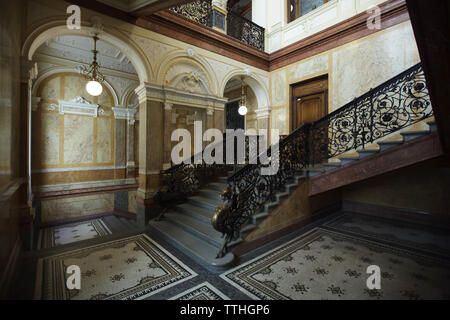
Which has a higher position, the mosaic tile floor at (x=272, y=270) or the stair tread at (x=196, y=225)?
the stair tread at (x=196, y=225)

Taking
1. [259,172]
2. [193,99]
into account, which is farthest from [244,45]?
[259,172]

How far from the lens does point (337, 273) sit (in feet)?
8.89

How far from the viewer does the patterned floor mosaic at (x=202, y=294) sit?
2287 millimetres

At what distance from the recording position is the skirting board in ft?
6.84

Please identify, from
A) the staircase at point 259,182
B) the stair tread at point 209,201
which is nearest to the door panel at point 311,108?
the staircase at point 259,182

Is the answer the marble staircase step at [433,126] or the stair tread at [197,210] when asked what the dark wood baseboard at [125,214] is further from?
the marble staircase step at [433,126]

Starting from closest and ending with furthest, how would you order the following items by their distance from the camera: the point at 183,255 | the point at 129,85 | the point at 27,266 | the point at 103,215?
1. the point at 27,266
2. the point at 183,255
3. the point at 103,215
4. the point at 129,85

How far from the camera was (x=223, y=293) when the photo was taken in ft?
7.75

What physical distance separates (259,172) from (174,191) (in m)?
2.13

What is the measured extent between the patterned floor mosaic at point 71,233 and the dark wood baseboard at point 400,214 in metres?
6.13

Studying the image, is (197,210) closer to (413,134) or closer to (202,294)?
(202,294)

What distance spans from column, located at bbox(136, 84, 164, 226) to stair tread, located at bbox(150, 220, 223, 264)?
1.38 ft

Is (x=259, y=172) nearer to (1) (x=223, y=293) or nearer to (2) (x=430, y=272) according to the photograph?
(1) (x=223, y=293)

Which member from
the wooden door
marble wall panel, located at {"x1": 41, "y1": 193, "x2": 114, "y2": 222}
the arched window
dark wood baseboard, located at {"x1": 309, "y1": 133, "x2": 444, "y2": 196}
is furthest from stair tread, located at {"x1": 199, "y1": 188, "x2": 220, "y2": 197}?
the arched window
